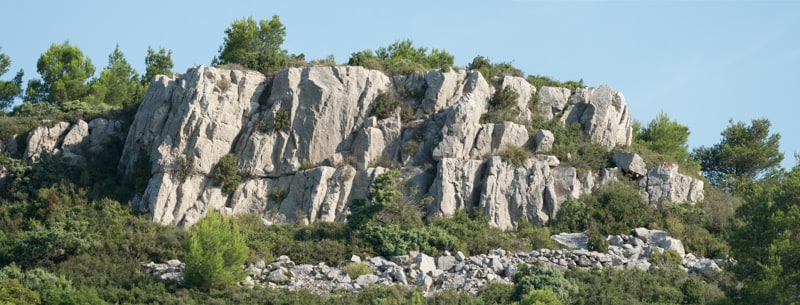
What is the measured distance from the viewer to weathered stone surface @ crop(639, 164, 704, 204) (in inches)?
1955

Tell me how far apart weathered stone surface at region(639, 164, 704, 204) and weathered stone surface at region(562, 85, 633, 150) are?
2.57 m

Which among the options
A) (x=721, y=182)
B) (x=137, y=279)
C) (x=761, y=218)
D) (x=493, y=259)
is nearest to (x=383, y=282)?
(x=493, y=259)

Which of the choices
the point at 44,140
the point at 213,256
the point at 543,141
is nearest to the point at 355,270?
the point at 213,256

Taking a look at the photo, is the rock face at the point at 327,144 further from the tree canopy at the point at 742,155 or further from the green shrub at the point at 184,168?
the tree canopy at the point at 742,155

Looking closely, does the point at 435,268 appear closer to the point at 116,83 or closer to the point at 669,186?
the point at 669,186

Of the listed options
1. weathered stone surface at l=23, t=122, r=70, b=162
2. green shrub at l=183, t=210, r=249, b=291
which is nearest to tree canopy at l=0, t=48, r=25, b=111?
weathered stone surface at l=23, t=122, r=70, b=162

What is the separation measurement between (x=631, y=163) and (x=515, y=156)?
5.22m

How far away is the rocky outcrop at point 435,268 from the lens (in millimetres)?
42156

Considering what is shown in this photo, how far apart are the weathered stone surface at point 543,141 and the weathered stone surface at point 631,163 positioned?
9.60 ft

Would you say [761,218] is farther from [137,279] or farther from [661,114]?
[661,114]

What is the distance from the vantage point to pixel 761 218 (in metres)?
38.8

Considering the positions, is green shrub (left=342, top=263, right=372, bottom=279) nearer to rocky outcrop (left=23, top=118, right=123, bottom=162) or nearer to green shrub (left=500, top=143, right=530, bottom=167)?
green shrub (left=500, top=143, right=530, bottom=167)

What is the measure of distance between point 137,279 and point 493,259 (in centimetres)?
1260

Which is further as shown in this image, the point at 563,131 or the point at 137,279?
the point at 563,131
